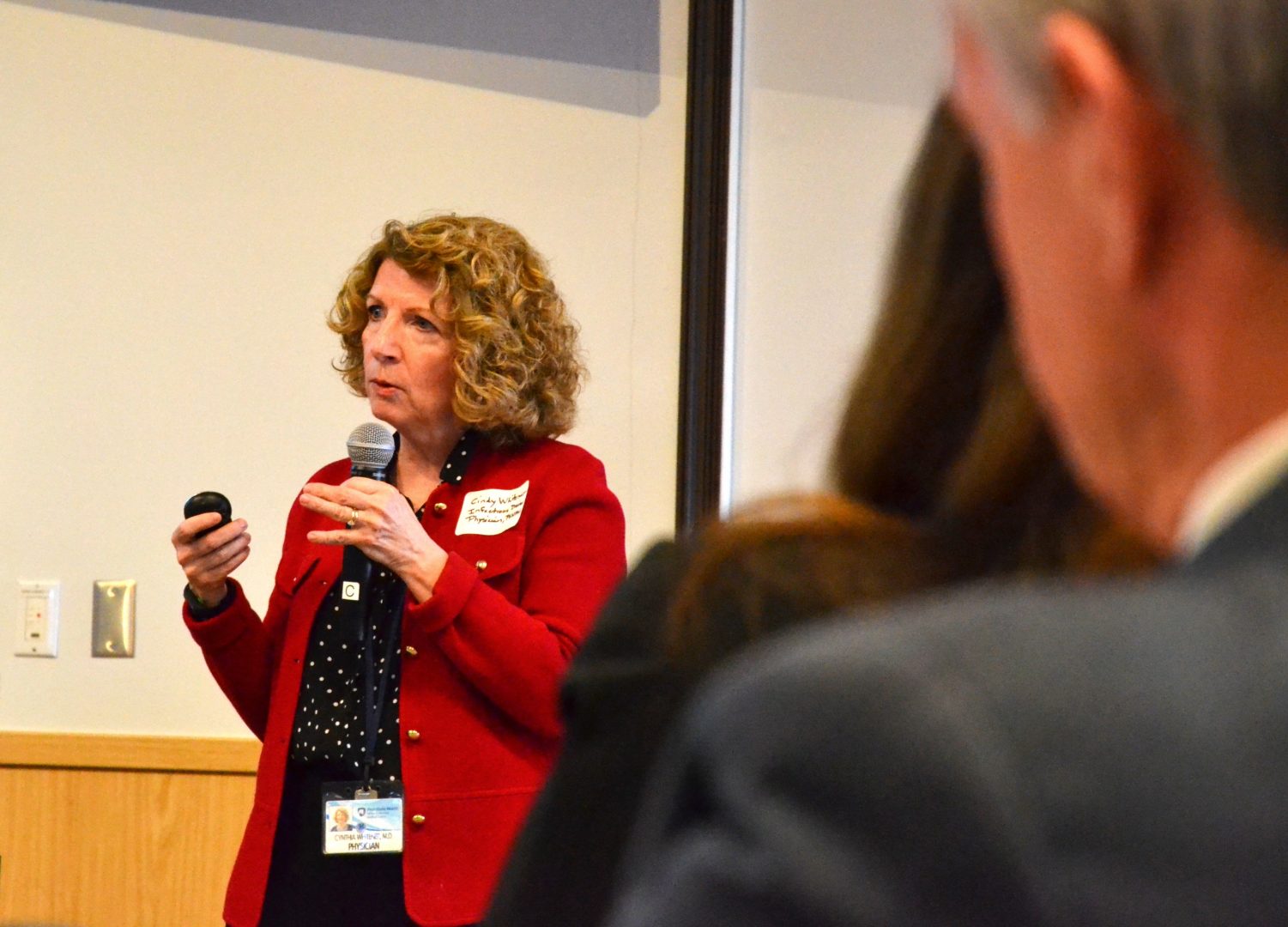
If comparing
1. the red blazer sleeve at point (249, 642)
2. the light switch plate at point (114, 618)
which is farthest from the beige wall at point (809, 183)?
the light switch plate at point (114, 618)

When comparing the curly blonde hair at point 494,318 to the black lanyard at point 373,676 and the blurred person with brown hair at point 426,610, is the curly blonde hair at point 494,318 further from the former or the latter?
the black lanyard at point 373,676

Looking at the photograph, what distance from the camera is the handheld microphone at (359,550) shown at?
202 centimetres

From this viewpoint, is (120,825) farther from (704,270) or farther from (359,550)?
(704,270)

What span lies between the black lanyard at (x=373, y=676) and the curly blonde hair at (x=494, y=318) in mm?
306

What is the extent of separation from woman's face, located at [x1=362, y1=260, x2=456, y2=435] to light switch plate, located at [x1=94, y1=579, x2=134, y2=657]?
970mm

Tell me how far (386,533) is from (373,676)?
199 millimetres

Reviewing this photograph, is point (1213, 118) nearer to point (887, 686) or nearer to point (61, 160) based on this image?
point (887, 686)

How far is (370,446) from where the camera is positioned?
2129 mm

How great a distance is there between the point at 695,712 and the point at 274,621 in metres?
1.97

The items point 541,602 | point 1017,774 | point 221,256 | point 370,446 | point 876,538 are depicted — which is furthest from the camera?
point 221,256

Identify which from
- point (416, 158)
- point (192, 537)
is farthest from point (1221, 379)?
point (416, 158)

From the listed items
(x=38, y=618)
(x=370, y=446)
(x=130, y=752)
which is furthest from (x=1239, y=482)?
(x=38, y=618)

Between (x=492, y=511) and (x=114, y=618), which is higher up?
(x=492, y=511)

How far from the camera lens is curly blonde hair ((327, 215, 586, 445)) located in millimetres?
2154
